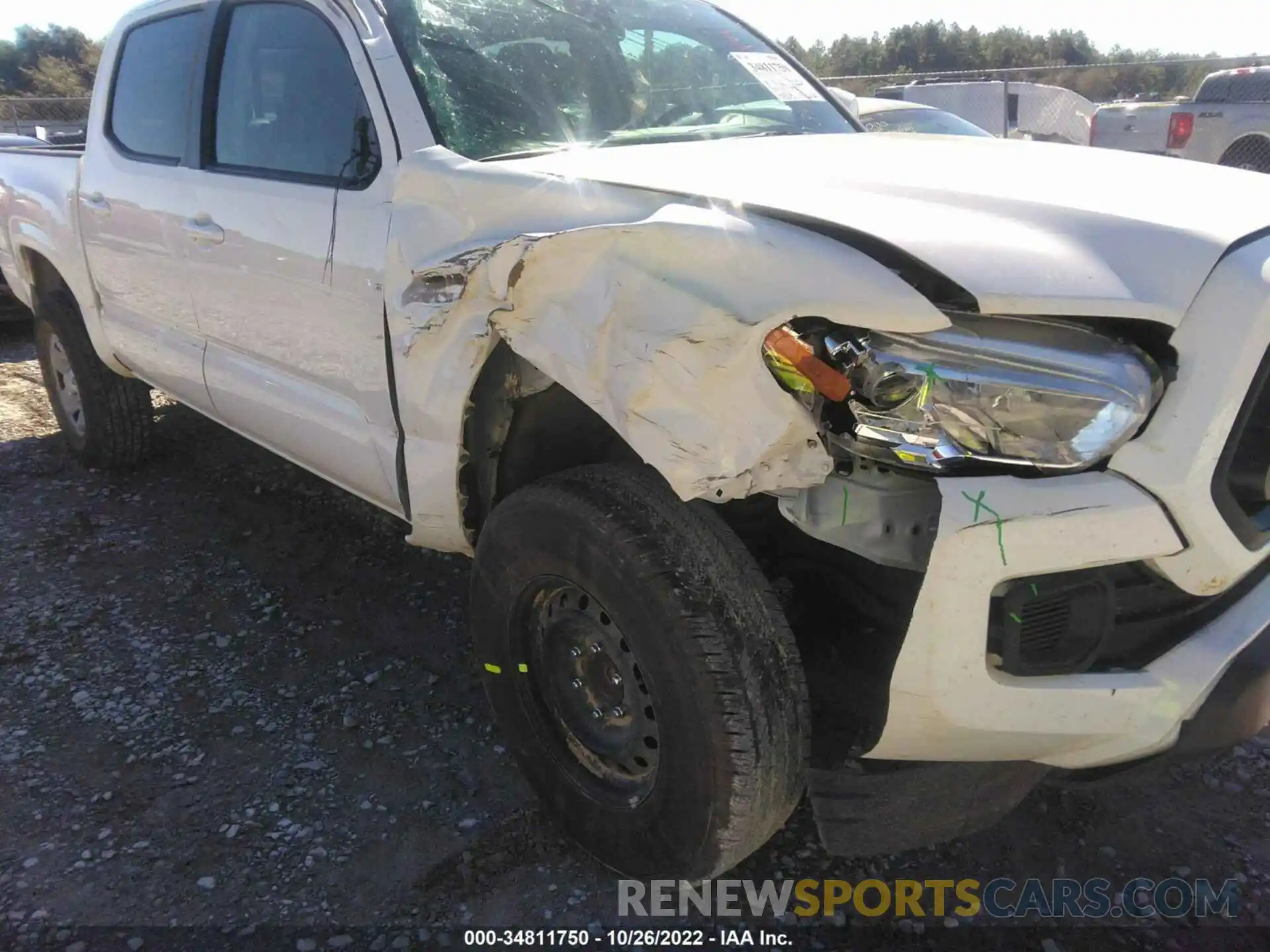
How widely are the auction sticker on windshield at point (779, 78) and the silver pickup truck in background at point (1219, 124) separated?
8.27 metres

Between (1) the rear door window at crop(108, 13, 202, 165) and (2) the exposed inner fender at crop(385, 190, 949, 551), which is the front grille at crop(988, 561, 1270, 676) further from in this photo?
(1) the rear door window at crop(108, 13, 202, 165)

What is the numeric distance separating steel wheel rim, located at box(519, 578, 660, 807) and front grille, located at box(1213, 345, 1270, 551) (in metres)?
1.07

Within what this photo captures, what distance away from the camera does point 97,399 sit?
4629 millimetres

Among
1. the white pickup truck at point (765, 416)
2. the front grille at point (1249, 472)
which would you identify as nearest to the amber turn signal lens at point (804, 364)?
the white pickup truck at point (765, 416)

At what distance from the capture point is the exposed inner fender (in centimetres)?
161

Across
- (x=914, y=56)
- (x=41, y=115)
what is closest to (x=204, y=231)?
(x=41, y=115)

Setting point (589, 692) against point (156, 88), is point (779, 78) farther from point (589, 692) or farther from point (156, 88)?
point (156, 88)

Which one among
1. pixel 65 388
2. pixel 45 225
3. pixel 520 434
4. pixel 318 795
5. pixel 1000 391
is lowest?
pixel 318 795

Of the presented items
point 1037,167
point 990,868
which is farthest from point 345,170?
point 990,868

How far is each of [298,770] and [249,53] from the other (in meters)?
2.28

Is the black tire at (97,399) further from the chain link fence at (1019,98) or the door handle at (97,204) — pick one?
the chain link fence at (1019,98)

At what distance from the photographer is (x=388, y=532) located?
4.16 m

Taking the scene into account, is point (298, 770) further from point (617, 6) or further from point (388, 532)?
point (617, 6)

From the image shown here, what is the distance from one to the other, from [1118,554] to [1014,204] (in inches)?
26.6
